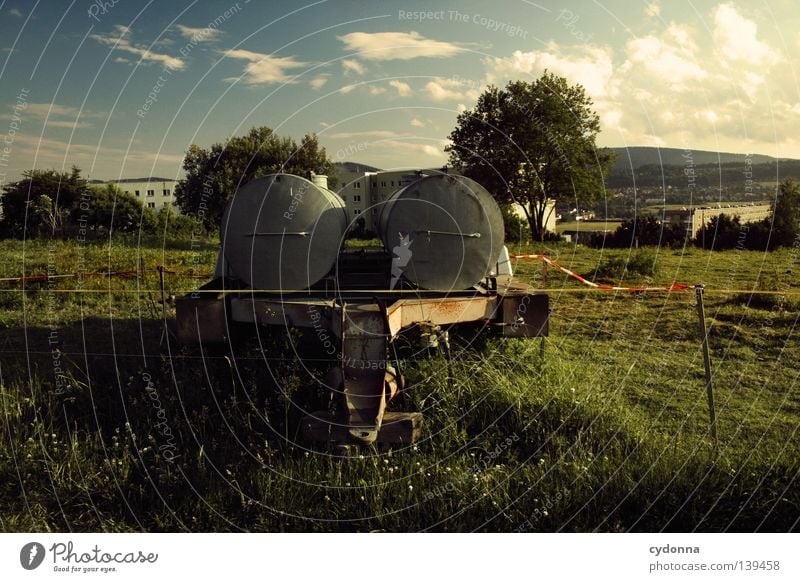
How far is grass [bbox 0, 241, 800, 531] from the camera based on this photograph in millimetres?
4422

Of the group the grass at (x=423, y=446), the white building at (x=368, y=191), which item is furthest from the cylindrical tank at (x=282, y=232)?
the white building at (x=368, y=191)

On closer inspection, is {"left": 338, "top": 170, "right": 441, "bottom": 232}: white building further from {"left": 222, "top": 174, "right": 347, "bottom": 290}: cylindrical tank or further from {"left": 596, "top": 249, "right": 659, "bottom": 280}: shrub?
{"left": 596, "top": 249, "right": 659, "bottom": 280}: shrub

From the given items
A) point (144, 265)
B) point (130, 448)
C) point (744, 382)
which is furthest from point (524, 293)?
point (144, 265)

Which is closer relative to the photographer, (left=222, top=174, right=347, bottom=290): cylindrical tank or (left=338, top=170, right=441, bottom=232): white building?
(left=222, top=174, right=347, bottom=290): cylindrical tank

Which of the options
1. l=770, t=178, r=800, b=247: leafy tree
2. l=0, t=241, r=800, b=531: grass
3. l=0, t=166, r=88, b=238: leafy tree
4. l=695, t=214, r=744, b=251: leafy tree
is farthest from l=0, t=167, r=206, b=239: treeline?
l=770, t=178, r=800, b=247: leafy tree

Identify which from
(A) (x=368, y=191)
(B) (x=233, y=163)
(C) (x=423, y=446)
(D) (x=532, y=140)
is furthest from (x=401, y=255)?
(B) (x=233, y=163)

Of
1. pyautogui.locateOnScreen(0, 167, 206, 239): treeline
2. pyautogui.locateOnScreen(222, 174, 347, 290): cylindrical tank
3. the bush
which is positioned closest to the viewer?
pyautogui.locateOnScreen(222, 174, 347, 290): cylindrical tank

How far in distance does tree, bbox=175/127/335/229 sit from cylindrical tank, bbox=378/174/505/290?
77.9 feet

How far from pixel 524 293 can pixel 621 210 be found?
5079 cm

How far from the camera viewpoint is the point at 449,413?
18.1 feet

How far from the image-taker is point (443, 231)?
19.7 feet

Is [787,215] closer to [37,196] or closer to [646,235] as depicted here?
[646,235]

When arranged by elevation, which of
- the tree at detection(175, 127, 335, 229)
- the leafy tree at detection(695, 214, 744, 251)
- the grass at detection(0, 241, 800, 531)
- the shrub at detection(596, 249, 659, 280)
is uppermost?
the tree at detection(175, 127, 335, 229)
